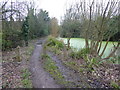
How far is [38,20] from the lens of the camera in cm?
1664

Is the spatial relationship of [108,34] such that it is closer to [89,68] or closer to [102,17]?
[102,17]

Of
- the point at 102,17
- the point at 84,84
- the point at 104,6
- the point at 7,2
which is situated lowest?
the point at 84,84

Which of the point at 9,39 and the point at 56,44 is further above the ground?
the point at 9,39

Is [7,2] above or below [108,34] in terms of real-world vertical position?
above

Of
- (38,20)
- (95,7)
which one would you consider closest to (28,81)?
(95,7)

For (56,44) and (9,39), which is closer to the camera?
(9,39)

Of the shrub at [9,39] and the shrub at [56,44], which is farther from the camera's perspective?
the shrub at [56,44]

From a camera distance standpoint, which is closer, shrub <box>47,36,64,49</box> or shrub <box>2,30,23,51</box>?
shrub <box>2,30,23,51</box>

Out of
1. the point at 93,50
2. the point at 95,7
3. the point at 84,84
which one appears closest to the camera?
the point at 84,84

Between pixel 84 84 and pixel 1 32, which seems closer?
pixel 84 84

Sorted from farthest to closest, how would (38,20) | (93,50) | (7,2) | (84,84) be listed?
1. (38,20)
2. (7,2)
3. (93,50)
4. (84,84)

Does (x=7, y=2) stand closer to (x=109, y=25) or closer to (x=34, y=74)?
(x=34, y=74)

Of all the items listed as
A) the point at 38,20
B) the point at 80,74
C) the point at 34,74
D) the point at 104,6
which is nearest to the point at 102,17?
the point at 104,6

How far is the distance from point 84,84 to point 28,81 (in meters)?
1.97
